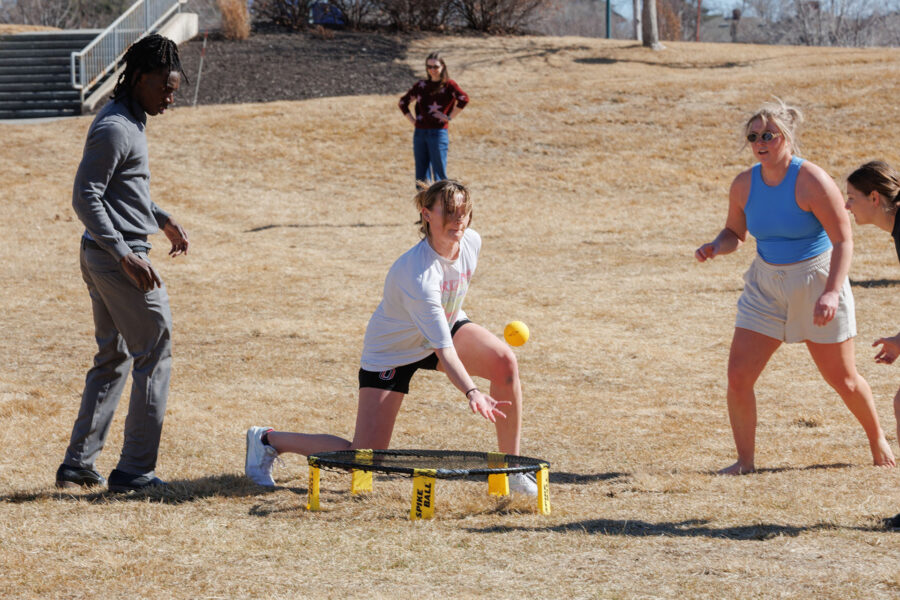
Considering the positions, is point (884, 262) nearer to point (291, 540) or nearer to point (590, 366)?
point (590, 366)

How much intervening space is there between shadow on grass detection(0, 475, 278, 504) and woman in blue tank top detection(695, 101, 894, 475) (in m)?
2.49

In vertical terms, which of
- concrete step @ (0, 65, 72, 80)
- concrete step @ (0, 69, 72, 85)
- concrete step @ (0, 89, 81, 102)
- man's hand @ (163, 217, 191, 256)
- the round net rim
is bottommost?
the round net rim

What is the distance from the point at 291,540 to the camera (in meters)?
4.38

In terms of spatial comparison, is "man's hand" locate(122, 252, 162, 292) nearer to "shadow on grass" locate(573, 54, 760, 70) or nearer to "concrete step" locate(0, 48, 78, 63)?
"concrete step" locate(0, 48, 78, 63)

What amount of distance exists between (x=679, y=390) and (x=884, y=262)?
6.63m

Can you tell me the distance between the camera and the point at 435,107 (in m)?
14.1

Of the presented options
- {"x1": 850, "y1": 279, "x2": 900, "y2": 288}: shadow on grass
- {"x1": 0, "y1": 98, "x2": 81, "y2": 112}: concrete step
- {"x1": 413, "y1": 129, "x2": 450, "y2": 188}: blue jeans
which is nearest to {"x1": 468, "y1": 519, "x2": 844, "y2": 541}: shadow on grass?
{"x1": 850, "y1": 279, "x2": 900, "y2": 288}: shadow on grass

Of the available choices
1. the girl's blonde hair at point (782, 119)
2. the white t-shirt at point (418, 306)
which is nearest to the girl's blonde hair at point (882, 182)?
the girl's blonde hair at point (782, 119)

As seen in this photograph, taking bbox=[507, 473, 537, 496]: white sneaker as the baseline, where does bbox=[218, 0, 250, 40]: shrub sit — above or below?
above

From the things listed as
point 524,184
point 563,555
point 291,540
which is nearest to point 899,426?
point 563,555

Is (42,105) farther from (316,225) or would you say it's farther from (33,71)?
(316,225)

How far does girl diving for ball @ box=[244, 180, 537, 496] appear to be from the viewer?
192 inches

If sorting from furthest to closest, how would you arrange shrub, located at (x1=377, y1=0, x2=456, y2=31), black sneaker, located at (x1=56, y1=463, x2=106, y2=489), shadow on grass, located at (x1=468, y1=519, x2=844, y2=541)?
shrub, located at (x1=377, y1=0, x2=456, y2=31), black sneaker, located at (x1=56, y1=463, x2=106, y2=489), shadow on grass, located at (x1=468, y1=519, x2=844, y2=541)

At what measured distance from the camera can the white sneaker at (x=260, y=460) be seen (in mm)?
5398
